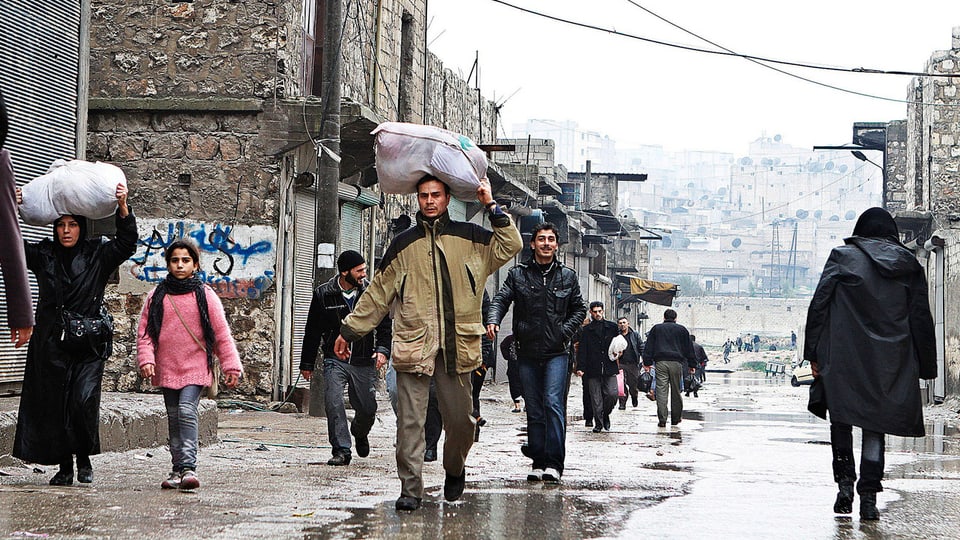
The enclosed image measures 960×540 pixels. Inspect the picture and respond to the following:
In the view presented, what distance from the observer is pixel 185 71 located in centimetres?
1720

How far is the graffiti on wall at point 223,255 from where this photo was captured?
17.0m

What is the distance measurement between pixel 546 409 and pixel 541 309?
0.71m

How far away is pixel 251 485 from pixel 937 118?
23.2 m

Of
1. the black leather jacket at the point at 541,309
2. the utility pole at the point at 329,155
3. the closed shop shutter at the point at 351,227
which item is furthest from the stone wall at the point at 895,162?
the black leather jacket at the point at 541,309

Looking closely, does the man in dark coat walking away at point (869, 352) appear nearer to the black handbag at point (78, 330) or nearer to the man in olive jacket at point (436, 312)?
the man in olive jacket at point (436, 312)

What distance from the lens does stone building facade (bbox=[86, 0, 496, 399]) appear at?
55.7 ft

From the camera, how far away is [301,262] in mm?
18016

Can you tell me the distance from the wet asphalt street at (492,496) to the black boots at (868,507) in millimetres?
77

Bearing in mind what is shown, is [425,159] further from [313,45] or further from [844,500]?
[313,45]

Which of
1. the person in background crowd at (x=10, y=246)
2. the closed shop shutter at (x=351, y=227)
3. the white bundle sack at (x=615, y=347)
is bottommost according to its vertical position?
the white bundle sack at (x=615, y=347)

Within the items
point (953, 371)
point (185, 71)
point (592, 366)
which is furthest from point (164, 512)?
point (953, 371)

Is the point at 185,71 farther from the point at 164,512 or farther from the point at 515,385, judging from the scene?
the point at 164,512

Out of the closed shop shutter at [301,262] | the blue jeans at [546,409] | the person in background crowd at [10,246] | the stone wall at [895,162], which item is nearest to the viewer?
the person in background crowd at [10,246]

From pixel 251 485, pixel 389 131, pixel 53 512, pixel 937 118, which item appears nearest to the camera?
pixel 53 512
